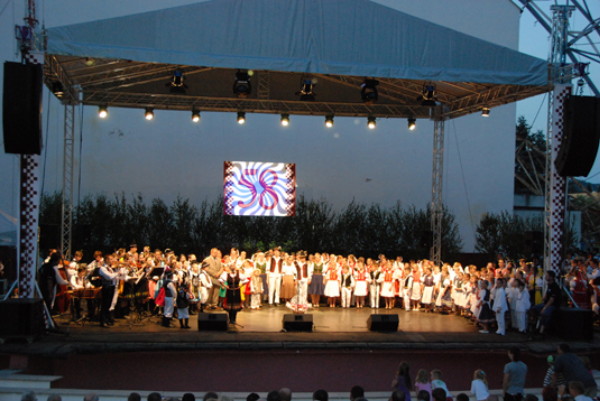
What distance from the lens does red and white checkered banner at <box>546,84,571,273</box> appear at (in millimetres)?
12117

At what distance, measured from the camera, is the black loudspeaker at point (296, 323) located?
11789 millimetres

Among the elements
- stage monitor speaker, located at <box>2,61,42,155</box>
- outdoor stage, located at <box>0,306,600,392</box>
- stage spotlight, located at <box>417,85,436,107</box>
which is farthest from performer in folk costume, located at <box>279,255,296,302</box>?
stage monitor speaker, located at <box>2,61,42,155</box>

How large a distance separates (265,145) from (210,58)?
11.5m

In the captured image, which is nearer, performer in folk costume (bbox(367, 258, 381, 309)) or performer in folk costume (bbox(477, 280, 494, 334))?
performer in folk costume (bbox(477, 280, 494, 334))

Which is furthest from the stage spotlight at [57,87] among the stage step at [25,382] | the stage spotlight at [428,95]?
the stage spotlight at [428,95]

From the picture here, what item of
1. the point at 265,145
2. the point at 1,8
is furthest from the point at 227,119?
the point at 1,8

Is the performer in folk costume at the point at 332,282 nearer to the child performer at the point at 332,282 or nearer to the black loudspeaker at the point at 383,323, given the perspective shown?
the child performer at the point at 332,282

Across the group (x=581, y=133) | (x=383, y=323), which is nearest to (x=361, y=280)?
(x=383, y=323)

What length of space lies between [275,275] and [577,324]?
296 inches

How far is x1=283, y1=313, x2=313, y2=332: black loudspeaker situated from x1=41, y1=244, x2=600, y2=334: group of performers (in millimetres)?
1278

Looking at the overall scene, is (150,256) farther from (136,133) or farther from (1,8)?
(1,8)

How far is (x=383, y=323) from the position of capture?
12.0 metres

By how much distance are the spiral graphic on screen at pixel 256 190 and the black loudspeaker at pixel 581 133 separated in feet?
27.8

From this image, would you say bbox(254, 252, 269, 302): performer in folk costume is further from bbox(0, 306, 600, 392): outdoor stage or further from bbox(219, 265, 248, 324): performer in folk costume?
bbox(0, 306, 600, 392): outdoor stage
